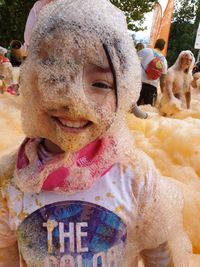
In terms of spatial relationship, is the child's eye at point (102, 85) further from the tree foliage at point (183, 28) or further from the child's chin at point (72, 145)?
the tree foliage at point (183, 28)

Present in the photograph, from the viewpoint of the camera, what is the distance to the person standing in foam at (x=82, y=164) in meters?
0.65

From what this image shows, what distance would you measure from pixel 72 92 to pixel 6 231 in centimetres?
40

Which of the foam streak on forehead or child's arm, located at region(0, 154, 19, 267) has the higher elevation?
the foam streak on forehead

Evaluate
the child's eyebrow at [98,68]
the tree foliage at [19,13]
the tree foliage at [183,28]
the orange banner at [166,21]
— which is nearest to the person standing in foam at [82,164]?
the child's eyebrow at [98,68]

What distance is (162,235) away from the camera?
0.88 metres

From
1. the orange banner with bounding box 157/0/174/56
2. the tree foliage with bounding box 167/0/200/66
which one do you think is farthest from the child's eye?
the tree foliage with bounding box 167/0/200/66

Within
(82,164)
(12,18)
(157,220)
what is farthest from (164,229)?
(12,18)

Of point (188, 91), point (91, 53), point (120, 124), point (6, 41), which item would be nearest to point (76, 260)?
point (120, 124)

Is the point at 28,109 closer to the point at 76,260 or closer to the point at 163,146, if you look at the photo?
the point at 76,260

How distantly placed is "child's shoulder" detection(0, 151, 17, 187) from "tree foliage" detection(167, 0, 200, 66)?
19431 millimetres

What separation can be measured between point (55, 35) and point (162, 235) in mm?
530

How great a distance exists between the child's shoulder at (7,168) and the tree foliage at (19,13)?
30.6 ft

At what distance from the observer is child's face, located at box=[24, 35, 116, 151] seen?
25.4 inches

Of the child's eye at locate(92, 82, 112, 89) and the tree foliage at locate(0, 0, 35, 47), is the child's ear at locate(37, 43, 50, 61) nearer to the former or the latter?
the child's eye at locate(92, 82, 112, 89)
